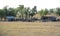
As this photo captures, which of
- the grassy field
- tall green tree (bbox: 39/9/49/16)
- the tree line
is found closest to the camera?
the grassy field

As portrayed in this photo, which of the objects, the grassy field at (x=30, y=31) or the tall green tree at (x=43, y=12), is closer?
the grassy field at (x=30, y=31)

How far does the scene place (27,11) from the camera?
97.2m

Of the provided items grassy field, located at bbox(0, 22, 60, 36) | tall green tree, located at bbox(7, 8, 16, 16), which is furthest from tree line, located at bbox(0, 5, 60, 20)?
grassy field, located at bbox(0, 22, 60, 36)

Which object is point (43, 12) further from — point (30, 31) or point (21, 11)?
point (30, 31)

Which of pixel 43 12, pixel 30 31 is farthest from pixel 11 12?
pixel 30 31

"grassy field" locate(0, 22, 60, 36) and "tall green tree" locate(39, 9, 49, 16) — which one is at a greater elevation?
"grassy field" locate(0, 22, 60, 36)

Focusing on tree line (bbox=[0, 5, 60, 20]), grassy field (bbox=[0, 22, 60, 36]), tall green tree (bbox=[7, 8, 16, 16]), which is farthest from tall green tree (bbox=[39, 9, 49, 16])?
grassy field (bbox=[0, 22, 60, 36])

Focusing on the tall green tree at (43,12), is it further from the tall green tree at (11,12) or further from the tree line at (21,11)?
the tall green tree at (11,12)

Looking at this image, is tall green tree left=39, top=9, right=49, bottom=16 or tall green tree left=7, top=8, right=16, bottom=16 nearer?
tall green tree left=7, top=8, right=16, bottom=16

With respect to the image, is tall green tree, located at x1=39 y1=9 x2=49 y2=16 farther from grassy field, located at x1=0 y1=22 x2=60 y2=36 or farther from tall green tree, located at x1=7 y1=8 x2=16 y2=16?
grassy field, located at x1=0 y1=22 x2=60 y2=36

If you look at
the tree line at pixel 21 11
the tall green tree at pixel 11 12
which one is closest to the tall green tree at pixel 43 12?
the tree line at pixel 21 11

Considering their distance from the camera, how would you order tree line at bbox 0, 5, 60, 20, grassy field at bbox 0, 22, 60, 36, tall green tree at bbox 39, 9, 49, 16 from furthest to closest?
tall green tree at bbox 39, 9, 49, 16 → tree line at bbox 0, 5, 60, 20 → grassy field at bbox 0, 22, 60, 36

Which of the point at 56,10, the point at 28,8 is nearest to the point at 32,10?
the point at 28,8

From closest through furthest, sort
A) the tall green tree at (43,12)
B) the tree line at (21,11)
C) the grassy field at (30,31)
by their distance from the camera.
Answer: the grassy field at (30,31) → the tree line at (21,11) → the tall green tree at (43,12)
